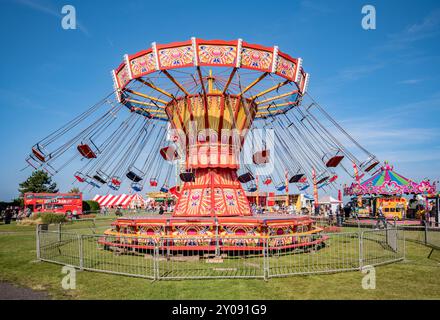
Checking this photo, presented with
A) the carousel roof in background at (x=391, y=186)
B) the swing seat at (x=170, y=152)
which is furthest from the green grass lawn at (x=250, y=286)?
the carousel roof in background at (x=391, y=186)

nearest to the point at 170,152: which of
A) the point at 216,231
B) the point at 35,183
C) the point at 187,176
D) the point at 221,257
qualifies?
the point at 187,176

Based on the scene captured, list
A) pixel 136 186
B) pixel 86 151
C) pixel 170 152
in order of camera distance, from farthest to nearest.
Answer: pixel 170 152 → pixel 136 186 → pixel 86 151

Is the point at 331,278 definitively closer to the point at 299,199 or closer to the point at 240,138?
the point at 240,138

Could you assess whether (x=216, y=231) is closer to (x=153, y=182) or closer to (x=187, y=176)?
(x=187, y=176)

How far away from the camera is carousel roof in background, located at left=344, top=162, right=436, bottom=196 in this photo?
2523 centimetres

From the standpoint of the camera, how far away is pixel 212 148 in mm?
14156

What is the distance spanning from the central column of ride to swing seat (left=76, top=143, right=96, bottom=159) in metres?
4.05

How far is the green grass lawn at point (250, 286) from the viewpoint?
6207mm

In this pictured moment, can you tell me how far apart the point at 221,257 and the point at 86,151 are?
24.6 ft

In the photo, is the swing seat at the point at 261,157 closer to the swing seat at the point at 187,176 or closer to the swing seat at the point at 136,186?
the swing seat at the point at 187,176

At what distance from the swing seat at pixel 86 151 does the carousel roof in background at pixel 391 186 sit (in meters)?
21.8

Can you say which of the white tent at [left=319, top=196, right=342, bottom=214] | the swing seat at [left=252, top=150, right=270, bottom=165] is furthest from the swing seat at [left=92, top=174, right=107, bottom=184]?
the white tent at [left=319, top=196, right=342, bottom=214]
